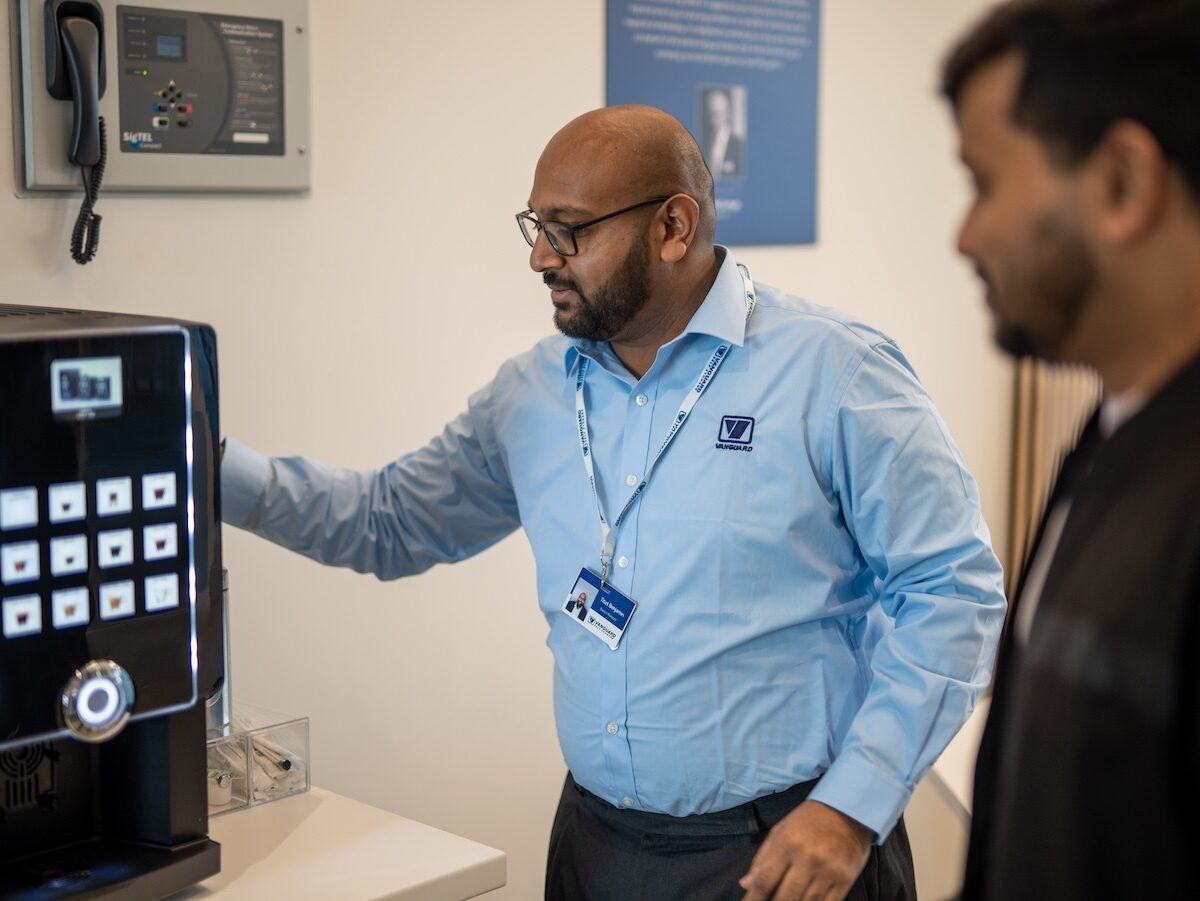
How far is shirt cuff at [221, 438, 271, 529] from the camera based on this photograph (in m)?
1.85

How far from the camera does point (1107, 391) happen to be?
85 centimetres

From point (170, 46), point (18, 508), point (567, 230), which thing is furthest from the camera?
point (170, 46)

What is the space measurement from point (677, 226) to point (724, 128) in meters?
1.09

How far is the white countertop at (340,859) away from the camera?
4.42 feet

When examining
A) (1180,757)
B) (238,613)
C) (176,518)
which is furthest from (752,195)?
(1180,757)

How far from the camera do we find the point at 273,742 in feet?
5.32

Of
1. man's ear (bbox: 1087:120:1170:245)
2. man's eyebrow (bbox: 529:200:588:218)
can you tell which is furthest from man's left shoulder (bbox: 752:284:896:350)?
man's ear (bbox: 1087:120:1170:245)

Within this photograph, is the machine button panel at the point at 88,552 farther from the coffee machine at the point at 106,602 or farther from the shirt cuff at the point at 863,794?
the shirt cuff at the point at 863,794

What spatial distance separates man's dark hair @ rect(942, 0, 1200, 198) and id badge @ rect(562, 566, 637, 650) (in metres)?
1.07

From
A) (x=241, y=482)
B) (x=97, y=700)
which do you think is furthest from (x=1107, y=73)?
(x=241, y=482)

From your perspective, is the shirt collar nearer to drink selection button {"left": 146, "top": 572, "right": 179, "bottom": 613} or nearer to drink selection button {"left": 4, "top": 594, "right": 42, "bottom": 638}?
drink selection button {"left": 146, "top": 572, "right": 179, "bottom": 613}

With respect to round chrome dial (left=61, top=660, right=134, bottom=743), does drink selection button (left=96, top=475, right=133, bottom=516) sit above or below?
above

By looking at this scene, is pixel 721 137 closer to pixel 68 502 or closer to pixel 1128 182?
pixel 68 502

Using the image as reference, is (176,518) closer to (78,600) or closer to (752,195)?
(78,600)
